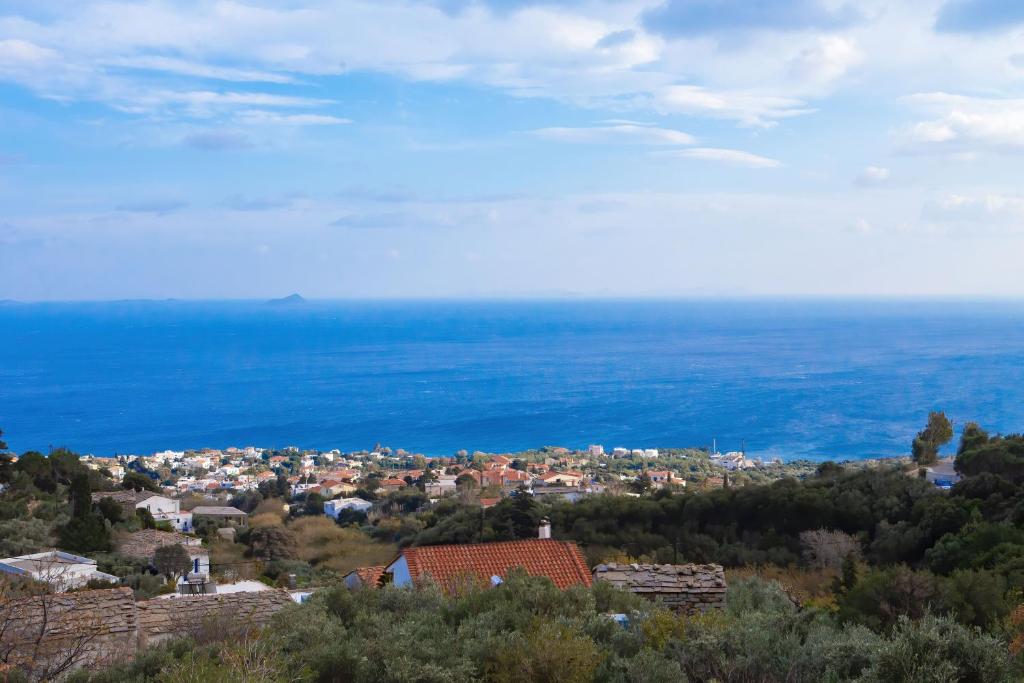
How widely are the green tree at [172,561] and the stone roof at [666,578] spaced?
28.7 feet

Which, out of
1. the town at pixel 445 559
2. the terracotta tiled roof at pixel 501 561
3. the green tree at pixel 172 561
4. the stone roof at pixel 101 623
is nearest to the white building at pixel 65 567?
the town at pixel 445 559

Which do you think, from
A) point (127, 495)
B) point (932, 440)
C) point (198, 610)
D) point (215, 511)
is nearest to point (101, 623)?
point (198, 610)

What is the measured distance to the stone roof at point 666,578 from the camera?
9977 mm

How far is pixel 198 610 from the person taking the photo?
32.8 ft

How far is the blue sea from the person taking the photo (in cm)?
→ 6209

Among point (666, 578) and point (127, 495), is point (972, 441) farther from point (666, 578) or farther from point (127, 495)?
point (127, 495)

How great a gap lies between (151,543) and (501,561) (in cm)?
1052

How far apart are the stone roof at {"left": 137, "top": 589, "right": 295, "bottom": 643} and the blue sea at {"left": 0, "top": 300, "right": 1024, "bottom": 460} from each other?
46.5 m

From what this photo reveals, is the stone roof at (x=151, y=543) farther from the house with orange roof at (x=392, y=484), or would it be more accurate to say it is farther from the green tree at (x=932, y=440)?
the green tree at (x=932, y=440)

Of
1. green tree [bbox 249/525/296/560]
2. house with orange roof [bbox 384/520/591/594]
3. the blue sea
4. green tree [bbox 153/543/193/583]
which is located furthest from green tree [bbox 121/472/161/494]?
the blue sea

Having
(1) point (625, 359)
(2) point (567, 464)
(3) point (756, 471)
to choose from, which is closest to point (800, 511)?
(3) point (756, 471)

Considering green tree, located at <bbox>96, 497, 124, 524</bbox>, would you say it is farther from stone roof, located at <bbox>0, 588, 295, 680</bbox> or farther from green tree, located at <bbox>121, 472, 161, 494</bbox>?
stone roof, located at <bbox>0, 588, 295, 680</bbox>

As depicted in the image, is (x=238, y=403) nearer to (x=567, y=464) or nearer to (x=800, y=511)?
(x=567, y=464)

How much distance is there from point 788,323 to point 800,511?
538 ft
